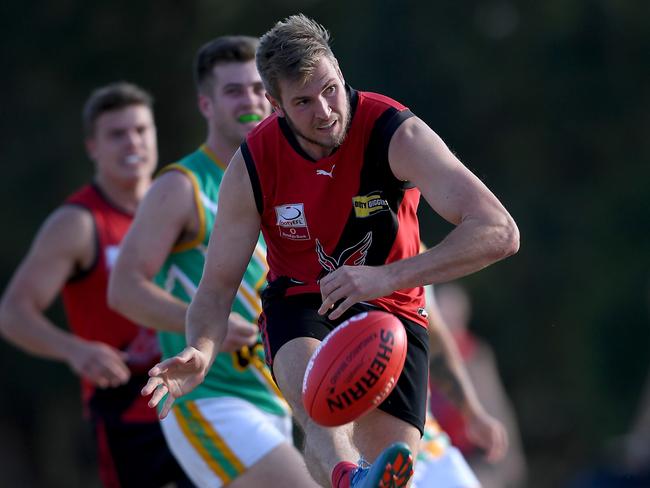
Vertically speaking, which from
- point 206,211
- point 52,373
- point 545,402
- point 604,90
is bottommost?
point 545,402

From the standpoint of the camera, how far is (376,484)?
441 cm

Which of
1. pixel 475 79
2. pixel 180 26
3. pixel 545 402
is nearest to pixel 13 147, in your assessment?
pixel 180 26

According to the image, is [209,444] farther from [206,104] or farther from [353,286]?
[353,286]

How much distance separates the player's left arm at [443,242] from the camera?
14.9 feet

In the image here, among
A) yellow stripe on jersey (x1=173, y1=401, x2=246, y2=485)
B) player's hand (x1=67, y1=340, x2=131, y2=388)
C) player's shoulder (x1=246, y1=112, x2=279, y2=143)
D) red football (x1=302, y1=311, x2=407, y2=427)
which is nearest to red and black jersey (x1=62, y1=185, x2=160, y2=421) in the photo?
player's hand (x1=67, y1=340, x2=131, y2=388)

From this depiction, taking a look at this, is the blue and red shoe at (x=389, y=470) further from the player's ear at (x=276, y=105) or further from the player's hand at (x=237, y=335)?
the player's hand at (x=237, y=335)

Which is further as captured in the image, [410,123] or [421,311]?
[421,311]

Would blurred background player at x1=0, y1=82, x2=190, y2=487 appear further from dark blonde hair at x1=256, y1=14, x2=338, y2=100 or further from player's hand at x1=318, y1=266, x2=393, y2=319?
player's hand at x1=318, y1=266, x2=393, y2=319

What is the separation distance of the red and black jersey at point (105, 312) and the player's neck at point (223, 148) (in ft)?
4.11

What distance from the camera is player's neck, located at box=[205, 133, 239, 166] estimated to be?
21.3 ft

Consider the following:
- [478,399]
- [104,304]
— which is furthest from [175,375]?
[478,399]

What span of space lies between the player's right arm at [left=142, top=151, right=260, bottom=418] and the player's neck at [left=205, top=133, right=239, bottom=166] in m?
1.37

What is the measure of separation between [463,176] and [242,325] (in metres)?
1.56

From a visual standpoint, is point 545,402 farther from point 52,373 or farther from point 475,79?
point 52,373
